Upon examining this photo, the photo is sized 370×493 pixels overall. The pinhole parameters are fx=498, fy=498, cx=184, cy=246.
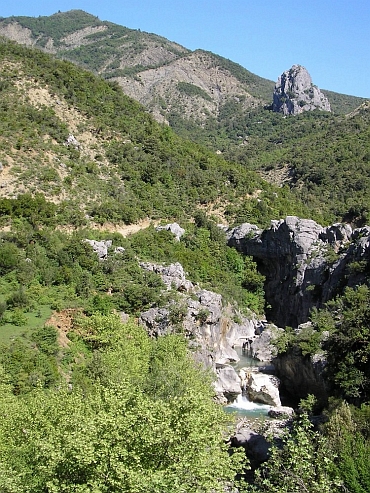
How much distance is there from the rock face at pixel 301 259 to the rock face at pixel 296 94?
93.4 m

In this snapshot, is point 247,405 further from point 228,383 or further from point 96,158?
point 96,158

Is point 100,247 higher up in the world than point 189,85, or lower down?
lower down

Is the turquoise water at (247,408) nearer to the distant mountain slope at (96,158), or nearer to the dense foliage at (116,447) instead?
the dense foliage at (116,447)

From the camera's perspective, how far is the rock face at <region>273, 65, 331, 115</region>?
14975 centimetres

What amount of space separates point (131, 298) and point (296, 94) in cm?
12400

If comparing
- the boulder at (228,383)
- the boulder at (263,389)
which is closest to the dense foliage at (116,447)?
the boulder at (228,383)

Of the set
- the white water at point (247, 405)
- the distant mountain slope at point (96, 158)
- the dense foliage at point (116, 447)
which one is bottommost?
the white water at point (247, 405)

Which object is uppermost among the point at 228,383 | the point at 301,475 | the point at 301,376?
the point at 301,475

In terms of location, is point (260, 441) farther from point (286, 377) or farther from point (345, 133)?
point (345, 133)

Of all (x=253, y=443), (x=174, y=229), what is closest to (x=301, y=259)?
(x=174, y=229)

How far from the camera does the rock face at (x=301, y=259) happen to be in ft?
168

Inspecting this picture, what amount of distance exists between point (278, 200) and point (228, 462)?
6261 centimetres

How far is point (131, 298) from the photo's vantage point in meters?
44.8

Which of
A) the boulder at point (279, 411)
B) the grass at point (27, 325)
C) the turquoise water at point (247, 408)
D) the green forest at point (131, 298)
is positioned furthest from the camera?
the turquoise water at point (247, 408)
